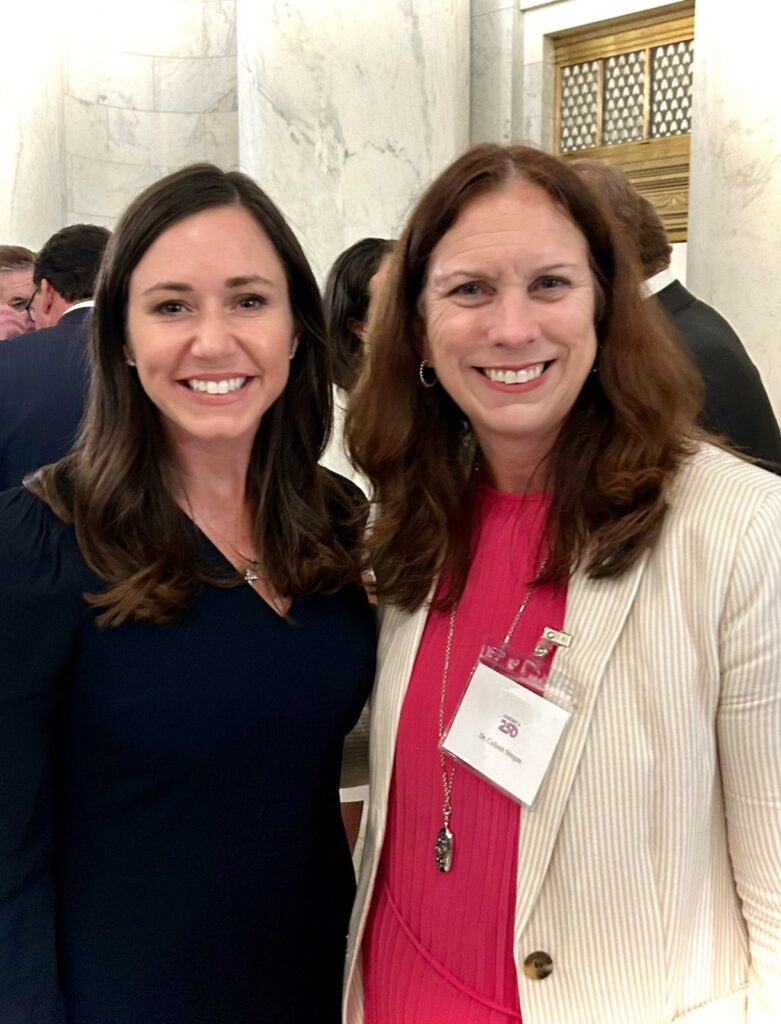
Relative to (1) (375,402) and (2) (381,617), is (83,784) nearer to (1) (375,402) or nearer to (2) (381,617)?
(2) (381,617)

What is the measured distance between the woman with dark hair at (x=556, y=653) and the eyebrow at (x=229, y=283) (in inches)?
8.4

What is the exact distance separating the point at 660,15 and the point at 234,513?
15.6 feet

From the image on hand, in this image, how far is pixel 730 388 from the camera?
115 inches

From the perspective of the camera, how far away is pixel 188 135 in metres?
7.39

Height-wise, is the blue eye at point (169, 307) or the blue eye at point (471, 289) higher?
the blue eye at point (471, 289)

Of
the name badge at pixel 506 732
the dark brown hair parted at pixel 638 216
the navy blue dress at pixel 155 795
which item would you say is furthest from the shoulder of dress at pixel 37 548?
the dark brown hair parted at pixel 638 216

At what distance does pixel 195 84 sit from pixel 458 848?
694 cm

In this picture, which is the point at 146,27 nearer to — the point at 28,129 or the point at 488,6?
the point at 28,129

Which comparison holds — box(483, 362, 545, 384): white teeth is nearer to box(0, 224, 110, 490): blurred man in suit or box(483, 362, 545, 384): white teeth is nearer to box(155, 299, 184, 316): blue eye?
box(155, 299, 184, 316): blue eye

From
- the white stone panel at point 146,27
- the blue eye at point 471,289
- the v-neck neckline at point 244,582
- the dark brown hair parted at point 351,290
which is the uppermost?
the white stone panel at point 146,27

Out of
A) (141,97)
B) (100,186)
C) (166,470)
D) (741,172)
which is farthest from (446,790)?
(141,97)

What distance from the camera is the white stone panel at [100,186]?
7.05m

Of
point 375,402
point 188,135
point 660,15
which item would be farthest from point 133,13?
point 375,402

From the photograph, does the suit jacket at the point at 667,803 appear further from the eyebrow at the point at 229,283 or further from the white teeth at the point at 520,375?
the eyebrow at the point at 229,283
